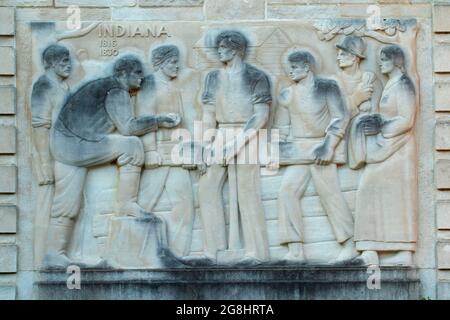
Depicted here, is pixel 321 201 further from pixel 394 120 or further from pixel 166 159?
pixel 166 159

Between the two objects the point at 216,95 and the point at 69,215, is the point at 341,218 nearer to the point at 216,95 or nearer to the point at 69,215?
the point at 216,95

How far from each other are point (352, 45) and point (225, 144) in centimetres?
148

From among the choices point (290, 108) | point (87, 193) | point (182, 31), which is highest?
point (182, 31)

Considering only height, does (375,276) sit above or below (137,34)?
below

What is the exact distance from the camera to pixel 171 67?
11961 mm

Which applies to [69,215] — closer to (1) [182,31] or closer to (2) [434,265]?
(1) [182,31]

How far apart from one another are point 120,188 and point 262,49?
182cm

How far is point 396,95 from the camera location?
1187 cm

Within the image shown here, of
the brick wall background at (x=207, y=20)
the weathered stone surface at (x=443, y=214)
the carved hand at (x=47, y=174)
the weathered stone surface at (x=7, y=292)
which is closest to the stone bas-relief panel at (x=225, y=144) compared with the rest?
the carved hand at (x=47, y=174)

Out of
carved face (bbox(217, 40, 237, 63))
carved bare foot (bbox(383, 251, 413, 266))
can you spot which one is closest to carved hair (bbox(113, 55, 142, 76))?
carved face (bbox(217, 40, 237, 63))

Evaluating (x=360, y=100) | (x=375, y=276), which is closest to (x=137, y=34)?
(x=360, y=100)

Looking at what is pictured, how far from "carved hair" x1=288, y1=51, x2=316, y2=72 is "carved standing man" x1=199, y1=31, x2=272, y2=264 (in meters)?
0.30

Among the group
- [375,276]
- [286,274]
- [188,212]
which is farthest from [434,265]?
[188,212]

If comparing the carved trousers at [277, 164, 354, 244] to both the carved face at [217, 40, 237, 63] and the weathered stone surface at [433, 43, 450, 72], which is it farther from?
the weathered stone surface at [433, 43, 450, 72]
